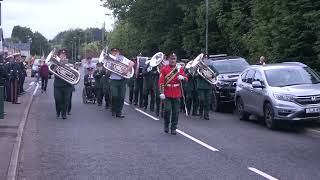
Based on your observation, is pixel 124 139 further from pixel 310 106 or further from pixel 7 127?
pixel 310 106

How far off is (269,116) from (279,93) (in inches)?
28.2

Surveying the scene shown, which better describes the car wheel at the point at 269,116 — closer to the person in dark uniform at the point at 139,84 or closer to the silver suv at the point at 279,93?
the silver suv at the point at 279,93

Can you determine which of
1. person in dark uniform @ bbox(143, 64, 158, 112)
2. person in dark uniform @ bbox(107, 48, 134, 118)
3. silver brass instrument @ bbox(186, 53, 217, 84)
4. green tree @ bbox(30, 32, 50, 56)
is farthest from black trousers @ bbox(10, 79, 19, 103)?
green tree @ bbox(30, 32, 50, 56)

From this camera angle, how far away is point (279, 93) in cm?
1526

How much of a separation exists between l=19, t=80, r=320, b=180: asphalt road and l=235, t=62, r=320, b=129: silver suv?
1.45ft

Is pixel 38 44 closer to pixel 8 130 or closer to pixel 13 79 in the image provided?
pixel 13 79

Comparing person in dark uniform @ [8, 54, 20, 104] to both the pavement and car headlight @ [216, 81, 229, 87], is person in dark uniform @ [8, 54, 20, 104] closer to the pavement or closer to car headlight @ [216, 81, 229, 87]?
the pavement

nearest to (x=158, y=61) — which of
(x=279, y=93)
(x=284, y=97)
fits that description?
(x=279, y=93)

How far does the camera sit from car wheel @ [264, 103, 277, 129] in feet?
50.3

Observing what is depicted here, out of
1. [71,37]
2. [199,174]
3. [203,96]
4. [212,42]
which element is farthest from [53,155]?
[71,37]

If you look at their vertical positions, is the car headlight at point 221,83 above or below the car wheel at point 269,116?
above

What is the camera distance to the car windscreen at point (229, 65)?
21953 millimetres

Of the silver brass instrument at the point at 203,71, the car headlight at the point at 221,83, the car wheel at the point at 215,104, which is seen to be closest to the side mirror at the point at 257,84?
the silver brass instrument at the point at 203,71

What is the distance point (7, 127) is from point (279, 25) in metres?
10.9
